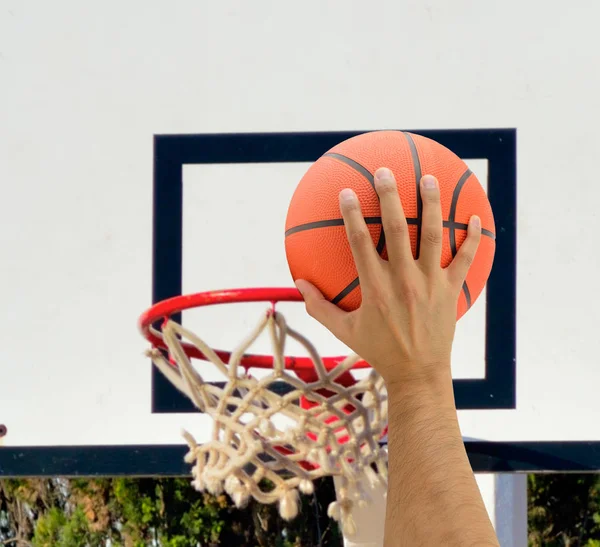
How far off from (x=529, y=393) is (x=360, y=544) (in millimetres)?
738

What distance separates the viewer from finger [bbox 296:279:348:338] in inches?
37.2

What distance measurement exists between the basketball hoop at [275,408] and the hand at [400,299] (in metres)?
1.03

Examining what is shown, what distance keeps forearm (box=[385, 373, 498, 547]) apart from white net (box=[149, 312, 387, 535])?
1100 mm

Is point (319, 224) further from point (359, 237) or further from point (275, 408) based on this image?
point (275, 408)

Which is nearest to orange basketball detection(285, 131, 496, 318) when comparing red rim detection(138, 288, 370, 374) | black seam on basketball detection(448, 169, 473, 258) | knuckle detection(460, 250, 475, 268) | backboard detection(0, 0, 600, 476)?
black seam on basketball detection(448, 169, 473, 258)

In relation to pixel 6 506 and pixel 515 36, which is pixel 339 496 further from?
pixel 6 506

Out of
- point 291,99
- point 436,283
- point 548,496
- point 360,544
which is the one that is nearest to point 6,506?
point 548,496

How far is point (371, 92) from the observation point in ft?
8.11

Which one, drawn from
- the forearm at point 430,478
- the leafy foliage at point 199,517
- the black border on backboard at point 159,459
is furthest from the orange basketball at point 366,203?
the leafy foliage at point 199,517

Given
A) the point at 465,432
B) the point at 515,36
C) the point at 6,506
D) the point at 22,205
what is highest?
the point at 515,36

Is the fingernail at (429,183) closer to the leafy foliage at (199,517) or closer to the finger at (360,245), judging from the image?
the finger at (360,245)

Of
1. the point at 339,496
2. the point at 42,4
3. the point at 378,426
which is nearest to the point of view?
the point at 378,426

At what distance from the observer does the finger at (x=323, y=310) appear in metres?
0.94

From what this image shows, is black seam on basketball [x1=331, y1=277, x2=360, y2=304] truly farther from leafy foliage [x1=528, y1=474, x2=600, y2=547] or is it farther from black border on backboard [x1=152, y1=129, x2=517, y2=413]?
leafy foliage [x1=528, y1=474, x2=600, y2=547]
